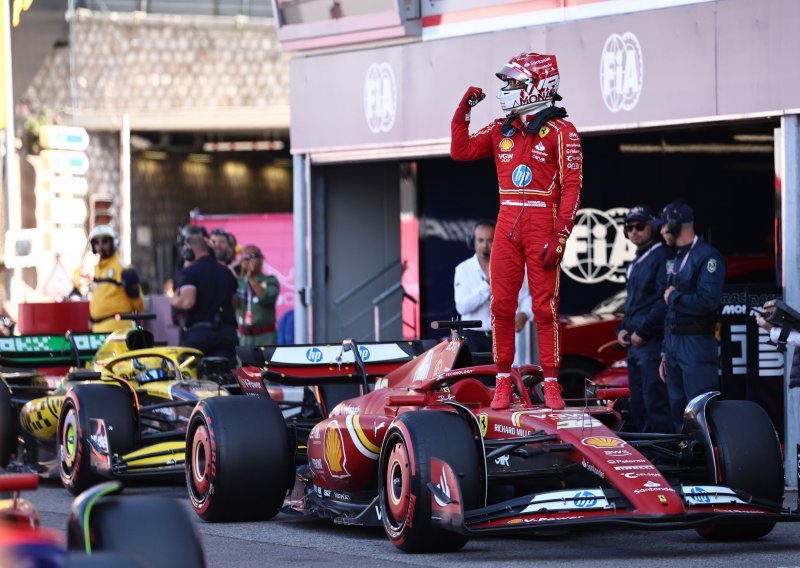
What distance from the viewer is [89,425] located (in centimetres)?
1035

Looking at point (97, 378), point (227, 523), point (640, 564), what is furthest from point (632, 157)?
point (640, 564)

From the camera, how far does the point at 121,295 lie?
14.4m

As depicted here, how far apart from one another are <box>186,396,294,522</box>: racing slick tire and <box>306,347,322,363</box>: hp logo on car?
861 millimetres

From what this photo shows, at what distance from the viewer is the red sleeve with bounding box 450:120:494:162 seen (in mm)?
9133

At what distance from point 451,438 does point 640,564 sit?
3.47 ft

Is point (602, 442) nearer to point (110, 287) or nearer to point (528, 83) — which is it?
point (528, 83)

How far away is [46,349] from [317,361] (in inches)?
150

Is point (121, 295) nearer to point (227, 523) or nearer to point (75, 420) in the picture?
point (75, 420)

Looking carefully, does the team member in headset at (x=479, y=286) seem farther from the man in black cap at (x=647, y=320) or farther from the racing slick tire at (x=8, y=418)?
the racing slick tire at (x=8, y=418)

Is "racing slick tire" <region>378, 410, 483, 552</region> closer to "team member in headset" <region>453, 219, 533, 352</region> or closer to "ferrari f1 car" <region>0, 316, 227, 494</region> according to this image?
"ferrari f1 car" <region>0, 316, 227, 494</region>

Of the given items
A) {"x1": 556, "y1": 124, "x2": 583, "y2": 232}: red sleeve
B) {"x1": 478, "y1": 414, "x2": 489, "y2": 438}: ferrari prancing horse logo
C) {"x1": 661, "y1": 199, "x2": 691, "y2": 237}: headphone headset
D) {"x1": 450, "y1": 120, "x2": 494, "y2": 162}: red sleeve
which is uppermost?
{"x1": 450, "y1": 120, "x2": 494, "y2": 162}: red sleeve

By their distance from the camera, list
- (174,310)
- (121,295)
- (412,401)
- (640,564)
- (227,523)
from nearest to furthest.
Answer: (640,564) < (412,401) < (227,523) < (174,310) < (121,295)

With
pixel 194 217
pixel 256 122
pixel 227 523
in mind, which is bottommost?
pixel 227 523

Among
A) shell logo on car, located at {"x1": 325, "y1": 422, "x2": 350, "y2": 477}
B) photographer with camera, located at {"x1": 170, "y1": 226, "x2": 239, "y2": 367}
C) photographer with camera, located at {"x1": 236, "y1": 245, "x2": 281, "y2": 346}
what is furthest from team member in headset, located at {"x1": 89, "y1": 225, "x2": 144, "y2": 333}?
shell logo on car, located at {"x1": 325, "y1": 422, "x2": 350, "y2": 477}
